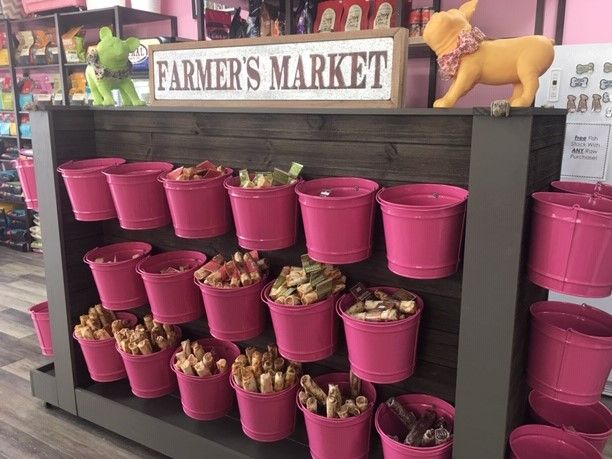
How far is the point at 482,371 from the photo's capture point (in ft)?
4.87

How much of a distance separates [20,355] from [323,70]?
2.50m

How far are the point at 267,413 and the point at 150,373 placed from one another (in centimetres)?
57

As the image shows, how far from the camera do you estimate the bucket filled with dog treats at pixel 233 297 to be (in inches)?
71.7

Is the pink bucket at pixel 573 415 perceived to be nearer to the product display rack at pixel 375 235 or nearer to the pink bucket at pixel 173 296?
the product display rack at pixel 375 235

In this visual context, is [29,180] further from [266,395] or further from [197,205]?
[266,395]

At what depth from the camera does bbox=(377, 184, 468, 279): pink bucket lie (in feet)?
4.61

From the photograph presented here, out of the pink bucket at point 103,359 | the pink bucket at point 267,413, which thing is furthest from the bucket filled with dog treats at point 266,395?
the pink bucket at point 103,359

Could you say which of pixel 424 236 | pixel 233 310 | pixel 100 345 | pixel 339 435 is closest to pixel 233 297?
pixel 233 310

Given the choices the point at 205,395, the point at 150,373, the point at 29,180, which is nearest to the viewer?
the point at 205,395

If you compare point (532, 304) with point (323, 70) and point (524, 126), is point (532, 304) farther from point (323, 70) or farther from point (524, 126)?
point (323, 70)

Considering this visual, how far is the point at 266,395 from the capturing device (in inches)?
74.1

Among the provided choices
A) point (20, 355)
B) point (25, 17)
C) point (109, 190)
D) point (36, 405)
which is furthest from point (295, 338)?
point (25, 17)

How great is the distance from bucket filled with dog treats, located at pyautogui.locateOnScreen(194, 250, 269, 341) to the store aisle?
740mm

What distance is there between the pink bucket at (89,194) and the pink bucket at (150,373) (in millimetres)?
548
